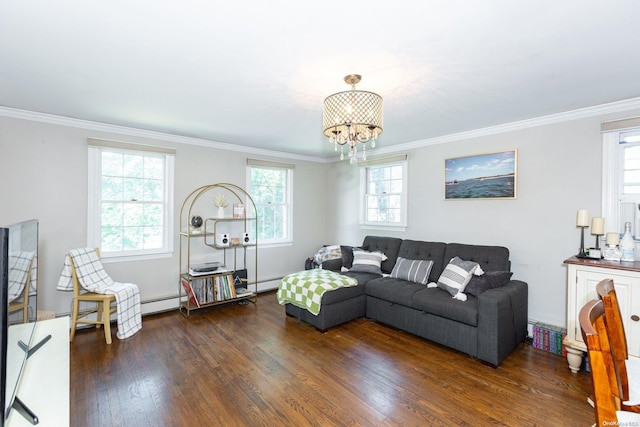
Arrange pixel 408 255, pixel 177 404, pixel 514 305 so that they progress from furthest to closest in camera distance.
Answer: pixel 408 255 → pixel 514 305 → pixel 177 404

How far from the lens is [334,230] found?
18.5ft

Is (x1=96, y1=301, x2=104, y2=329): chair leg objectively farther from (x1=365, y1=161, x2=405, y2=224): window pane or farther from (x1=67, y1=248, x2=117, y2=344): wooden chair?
(x1=365, y1=161, x2=405, y2=224): window pane

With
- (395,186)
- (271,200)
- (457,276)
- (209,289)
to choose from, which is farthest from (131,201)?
(457,276)

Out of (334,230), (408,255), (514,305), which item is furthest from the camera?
(334,230)

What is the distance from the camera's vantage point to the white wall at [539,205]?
299 centimetres

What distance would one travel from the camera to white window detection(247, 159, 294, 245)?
16.1 feet

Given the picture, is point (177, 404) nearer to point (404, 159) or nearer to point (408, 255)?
point (408, 255)

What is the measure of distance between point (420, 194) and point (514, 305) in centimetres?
185

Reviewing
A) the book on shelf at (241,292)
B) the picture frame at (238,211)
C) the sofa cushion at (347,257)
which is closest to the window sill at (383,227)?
the sofa cushion at (347,257)

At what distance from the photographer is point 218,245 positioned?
13.9 ft

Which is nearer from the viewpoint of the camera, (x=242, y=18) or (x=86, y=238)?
(x=242, y=18)

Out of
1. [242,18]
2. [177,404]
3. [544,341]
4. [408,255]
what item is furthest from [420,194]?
[177,404]

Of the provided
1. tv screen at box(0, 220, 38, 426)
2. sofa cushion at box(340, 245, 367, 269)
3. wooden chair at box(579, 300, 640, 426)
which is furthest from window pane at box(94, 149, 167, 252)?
wooden chair at box(579, 300, 640, 426)

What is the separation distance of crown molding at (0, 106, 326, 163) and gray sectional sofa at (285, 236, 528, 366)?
2.09 metres
